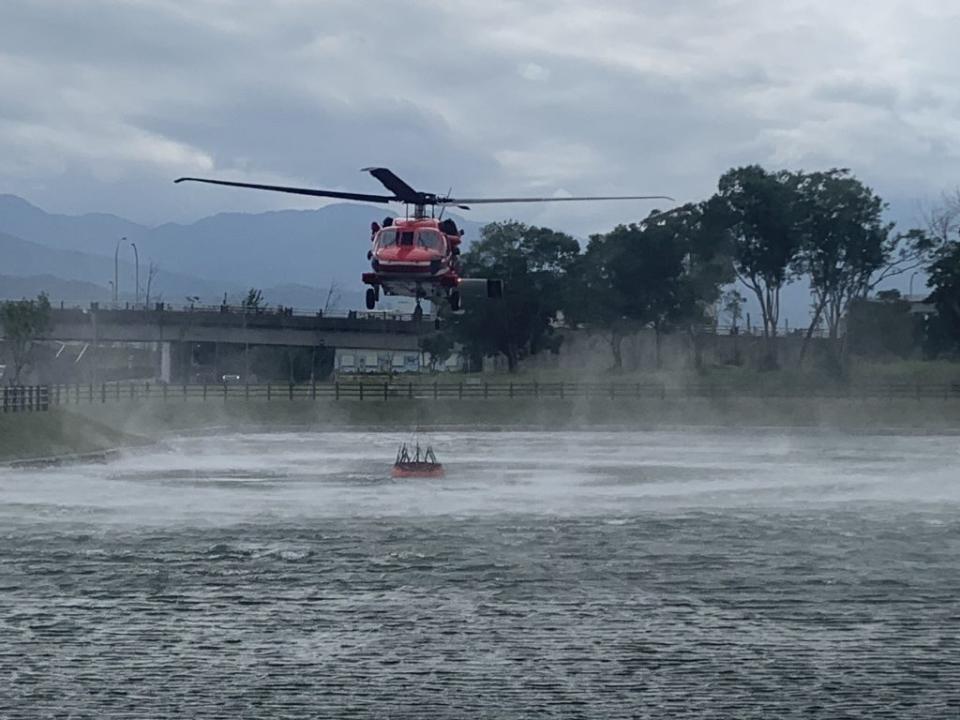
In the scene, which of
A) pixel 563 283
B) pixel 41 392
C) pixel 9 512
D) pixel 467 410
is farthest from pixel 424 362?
pixel 9 512

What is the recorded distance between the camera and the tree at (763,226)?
102 m

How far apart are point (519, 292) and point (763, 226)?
53.9 ft

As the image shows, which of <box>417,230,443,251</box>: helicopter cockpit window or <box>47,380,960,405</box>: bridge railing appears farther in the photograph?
<box>47,380,960,405</box>: bridge railing

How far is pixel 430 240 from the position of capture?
1452 inches

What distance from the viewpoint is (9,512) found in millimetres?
33031

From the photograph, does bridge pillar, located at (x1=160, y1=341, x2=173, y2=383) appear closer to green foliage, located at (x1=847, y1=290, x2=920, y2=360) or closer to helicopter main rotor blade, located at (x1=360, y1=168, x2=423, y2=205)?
green foliage, located at (x1=847, y1=290, x2=920, y2=360)

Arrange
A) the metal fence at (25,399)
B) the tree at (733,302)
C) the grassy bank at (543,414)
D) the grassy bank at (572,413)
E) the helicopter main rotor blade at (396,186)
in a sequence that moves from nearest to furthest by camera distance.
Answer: the helicopter main rotor blade at (396,186) → the metal fence at (25,399) → the grassy bank at (543,414) → the grassy bank at (572,413) → the tree at (733,302)

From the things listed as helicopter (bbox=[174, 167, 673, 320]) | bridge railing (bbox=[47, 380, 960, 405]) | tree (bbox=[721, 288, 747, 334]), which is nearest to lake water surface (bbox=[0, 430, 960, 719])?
helicopter (bbox=[174, 167, 673, 320])

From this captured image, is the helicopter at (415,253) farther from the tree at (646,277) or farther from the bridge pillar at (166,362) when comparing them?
the bridge pillar at (166,362)

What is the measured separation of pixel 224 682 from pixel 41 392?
44278 millimetres

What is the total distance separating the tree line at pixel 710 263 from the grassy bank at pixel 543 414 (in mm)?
18939

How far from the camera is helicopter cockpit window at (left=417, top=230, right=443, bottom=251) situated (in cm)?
3678

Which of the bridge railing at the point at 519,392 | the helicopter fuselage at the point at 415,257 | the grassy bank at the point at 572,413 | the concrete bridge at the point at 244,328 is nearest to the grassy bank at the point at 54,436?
the grassy bank at the point at 572,413

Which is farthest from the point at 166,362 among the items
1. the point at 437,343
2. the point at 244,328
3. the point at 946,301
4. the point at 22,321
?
the point at 946,301
